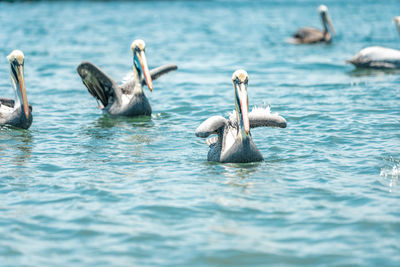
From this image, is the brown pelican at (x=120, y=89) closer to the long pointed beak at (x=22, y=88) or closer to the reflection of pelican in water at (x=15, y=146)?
the long pointed beak at (x=22, y=88)

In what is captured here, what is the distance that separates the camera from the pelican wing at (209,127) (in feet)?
27.5

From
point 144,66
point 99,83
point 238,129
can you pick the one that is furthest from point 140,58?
point 238,129

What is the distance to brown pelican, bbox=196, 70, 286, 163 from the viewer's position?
835 centimetres

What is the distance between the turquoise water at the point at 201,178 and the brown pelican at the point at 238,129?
18cm

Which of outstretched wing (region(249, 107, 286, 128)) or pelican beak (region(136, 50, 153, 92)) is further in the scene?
pelican beak (region(136, 50, 153, 92))

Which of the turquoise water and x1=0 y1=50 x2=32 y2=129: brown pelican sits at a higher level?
x1=0 y1=50 x2=32 y2=129: brown pelican

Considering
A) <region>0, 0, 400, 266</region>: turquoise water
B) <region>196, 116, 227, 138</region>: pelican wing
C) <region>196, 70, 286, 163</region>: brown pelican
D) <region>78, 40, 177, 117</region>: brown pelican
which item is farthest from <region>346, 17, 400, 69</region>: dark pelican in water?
<region>196, 116, 227, 138</region>: pelican wing

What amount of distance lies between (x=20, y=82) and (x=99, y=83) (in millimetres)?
1902

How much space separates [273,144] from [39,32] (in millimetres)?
21203

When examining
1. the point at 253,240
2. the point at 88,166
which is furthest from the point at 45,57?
the point at 253,240

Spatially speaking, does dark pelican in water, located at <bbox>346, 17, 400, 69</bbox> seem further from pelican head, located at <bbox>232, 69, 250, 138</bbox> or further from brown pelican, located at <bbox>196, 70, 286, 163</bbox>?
pelican head, located at <bbox>232, 69, 250, 138</bbox>

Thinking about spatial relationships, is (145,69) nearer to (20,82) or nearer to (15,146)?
(20,82)

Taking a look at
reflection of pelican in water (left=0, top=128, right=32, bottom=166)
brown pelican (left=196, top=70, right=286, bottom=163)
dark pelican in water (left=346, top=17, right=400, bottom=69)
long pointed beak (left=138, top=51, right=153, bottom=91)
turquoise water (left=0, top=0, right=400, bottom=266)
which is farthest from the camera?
dark pelican in water (left=346, top=17, right=400, bottom=69)

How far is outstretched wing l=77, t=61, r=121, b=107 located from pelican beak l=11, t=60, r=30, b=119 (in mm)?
1280
